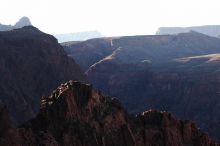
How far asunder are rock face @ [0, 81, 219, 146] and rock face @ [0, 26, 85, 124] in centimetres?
7454

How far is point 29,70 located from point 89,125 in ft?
340

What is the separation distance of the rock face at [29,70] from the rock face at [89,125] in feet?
245

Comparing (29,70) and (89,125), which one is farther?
(29,70)

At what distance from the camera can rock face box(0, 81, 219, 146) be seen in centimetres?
3978

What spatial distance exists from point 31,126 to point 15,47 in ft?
360

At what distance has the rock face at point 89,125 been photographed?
1566 inches

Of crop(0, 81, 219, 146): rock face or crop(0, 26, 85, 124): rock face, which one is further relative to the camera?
crop(0, 26, 85, 124): rock face

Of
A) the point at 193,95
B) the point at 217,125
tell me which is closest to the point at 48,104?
the point at 217,125

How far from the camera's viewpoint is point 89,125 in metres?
42.3

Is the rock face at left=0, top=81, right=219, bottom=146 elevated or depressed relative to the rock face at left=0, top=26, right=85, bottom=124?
elevated

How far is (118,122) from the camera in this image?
44656 mm

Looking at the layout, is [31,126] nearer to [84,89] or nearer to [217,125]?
[84,89]

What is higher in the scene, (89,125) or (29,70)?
(89,125)

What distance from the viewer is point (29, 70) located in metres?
144
